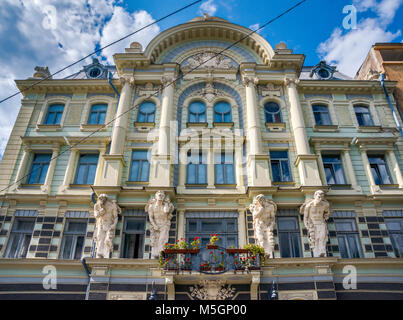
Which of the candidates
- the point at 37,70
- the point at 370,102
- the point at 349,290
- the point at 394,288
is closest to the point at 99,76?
the point at 37,70

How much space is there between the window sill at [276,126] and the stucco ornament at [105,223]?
1005 centimetres

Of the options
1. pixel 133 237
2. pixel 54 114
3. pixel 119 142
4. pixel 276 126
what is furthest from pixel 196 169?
pixel 54 114

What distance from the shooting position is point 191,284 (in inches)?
599

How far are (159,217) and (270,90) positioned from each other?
11235mm

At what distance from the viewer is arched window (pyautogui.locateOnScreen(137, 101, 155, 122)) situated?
68.5 feet

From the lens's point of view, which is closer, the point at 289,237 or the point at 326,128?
the point at 289,237

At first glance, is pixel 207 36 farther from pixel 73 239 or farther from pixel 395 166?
pixel 73 239

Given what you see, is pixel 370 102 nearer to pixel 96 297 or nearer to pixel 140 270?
pixel 140 270

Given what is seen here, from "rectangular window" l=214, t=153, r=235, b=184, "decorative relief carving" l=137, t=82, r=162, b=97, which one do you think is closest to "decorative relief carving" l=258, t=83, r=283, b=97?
"rectangular window" l=214, t=153, r=235, b=184

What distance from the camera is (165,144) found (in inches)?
742

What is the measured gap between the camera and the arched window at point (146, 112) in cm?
2088

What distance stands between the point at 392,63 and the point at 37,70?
82.5ft

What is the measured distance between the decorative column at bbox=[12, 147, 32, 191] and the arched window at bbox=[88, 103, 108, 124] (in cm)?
397

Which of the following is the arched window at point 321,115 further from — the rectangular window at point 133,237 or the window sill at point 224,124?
the rectangular window at point 133,237
